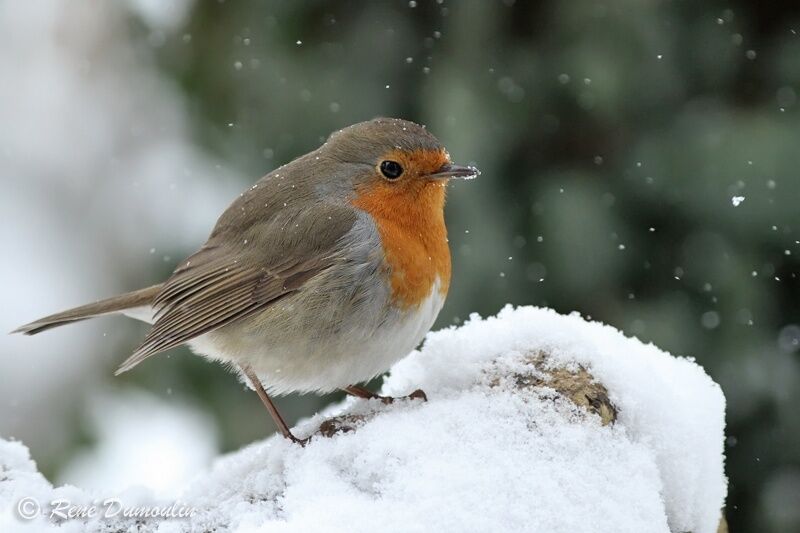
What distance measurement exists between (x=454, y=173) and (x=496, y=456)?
1148 mm

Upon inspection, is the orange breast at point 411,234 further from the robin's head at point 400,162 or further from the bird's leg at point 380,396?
the bird's leg at point 380,396

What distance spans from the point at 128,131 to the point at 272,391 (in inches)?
136

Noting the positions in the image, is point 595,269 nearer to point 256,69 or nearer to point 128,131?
point 256,69

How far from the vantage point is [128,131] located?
5.88m

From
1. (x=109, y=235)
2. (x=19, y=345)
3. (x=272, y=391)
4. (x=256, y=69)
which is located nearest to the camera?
(x=272, y=391)

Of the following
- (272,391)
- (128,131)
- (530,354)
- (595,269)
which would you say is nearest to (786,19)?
(595,269)

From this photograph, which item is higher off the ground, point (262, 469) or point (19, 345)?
point (19, 345)

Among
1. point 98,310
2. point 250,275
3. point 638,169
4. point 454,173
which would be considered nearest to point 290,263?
point 250,275

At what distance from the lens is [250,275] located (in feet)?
9.70

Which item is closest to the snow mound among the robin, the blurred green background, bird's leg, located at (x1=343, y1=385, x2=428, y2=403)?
bird's leg, located at (x1=343, y1=385, x2=428, y2=403)

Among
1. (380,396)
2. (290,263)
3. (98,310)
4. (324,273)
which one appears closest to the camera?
(380,396)

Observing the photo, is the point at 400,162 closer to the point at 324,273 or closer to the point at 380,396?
the point at 324,273

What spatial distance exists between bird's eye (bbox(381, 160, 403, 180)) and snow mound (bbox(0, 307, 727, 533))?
573mm

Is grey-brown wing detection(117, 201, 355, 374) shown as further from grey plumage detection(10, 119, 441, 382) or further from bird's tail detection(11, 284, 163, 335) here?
bird's tail detection(11, 284, 163, 335)
